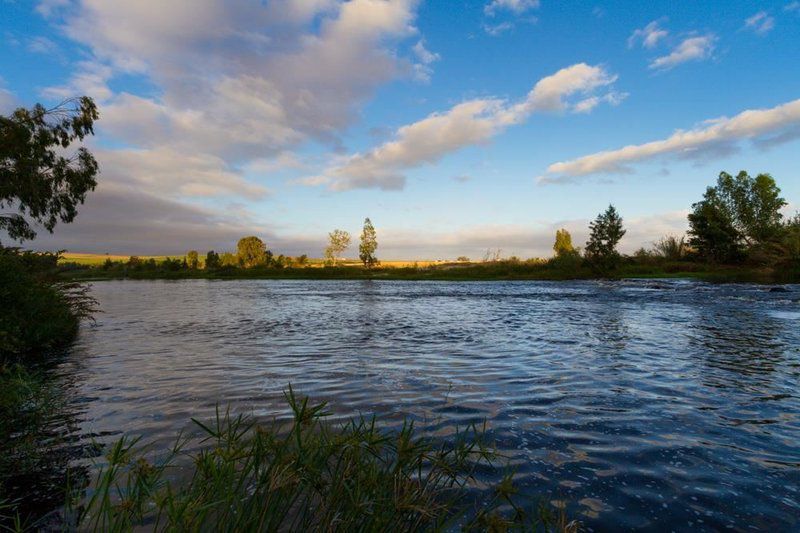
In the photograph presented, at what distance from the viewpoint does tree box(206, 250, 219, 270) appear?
135 meters

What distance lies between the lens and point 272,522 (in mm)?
3229

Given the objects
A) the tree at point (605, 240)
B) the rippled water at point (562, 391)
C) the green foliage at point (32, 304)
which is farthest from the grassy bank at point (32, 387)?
the tree at point (605, 240)

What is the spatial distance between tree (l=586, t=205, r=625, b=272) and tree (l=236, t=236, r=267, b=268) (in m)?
104

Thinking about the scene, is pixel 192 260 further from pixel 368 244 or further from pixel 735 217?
pixel 735 217

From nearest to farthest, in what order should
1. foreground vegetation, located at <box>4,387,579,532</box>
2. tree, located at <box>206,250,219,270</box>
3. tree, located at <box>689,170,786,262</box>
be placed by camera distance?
1. foreground vegetation, located at <box>4,387,579,532</box>
2. tree, located at <box>689,170,786,262</box>
3. tree, located at <box>206,250,219,270</box>

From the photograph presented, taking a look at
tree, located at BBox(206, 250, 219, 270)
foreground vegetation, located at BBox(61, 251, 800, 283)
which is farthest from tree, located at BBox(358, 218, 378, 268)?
tree, located at BBox(206, 250, 219, 270)

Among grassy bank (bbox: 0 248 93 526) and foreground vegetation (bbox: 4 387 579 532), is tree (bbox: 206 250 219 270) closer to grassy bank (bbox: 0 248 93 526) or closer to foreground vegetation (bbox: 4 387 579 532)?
grassy bank (bbox: 0 248 93 526)

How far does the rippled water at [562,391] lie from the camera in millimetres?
5383

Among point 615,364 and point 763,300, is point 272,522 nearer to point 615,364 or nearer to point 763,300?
point 615,364

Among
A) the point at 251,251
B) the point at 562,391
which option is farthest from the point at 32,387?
the point at 251,251

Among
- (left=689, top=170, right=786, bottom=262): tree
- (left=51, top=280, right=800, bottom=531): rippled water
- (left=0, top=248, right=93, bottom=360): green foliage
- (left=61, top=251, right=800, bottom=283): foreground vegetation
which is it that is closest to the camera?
(left=51, top=280, right=800, bottom=531): rippled water

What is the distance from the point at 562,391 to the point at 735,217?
309ft

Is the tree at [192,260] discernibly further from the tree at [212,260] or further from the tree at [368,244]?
the tree at [368,244]

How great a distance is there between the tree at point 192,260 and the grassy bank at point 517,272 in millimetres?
11436
